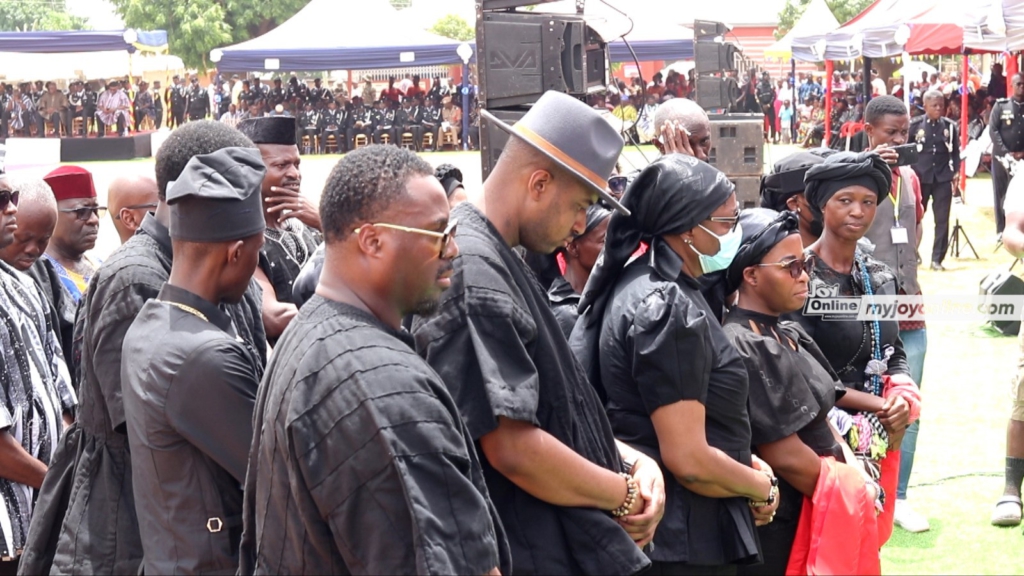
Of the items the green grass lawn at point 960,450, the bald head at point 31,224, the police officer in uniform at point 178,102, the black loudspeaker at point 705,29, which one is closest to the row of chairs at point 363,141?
the police officer in uniform at point 178,102

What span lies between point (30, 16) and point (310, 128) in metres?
74.8

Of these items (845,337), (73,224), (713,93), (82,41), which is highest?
(82,41)

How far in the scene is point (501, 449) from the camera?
8.63 feet

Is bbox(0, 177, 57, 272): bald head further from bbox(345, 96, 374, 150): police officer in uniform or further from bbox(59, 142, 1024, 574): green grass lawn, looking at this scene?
bbox(345, 96, 374, 150): police officer in uniform

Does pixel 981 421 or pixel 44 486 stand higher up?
pixel 44 486

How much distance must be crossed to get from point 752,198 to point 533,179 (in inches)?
215

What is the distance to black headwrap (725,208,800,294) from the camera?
13.4 feet

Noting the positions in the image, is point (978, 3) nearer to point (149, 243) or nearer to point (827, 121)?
point (827, 121)

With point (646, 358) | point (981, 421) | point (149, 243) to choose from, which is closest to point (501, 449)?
point (646, 358)

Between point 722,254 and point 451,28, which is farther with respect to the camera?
point 451,28

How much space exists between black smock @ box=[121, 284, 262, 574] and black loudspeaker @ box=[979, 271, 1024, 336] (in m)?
9.84

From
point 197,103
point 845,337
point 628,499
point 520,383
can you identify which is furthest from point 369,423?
point 197,103

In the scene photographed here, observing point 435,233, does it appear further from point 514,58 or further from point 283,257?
point 514,58

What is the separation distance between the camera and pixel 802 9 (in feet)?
222
